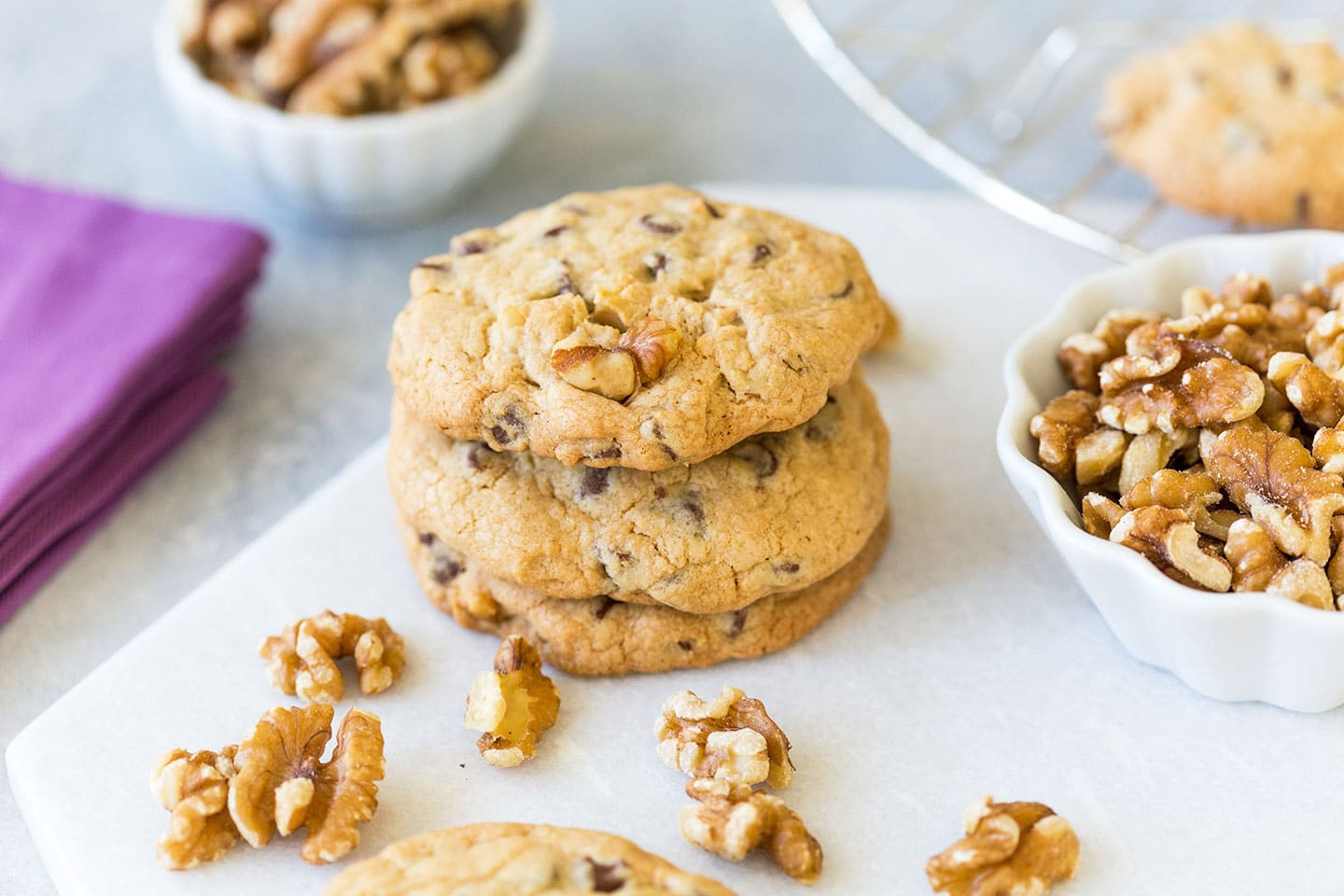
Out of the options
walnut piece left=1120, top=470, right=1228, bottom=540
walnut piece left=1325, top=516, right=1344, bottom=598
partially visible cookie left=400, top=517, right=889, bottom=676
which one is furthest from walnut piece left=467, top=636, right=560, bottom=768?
walnut piece left=1325, top=516, right=1344, bottom=598

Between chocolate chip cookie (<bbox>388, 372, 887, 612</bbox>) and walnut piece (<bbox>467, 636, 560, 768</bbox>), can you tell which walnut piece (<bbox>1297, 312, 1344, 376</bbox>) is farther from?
walnut piece (<bbox>467, 636, 560, 768</bbox>)

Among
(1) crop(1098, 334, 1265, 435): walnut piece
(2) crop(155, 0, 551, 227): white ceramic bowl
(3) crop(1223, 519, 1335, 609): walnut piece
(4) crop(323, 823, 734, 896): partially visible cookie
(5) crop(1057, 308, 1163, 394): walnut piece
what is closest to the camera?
(4) crop(323, 823, 734, 896): partially visible cookie

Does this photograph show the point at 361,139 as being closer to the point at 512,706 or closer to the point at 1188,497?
the point at 512,706

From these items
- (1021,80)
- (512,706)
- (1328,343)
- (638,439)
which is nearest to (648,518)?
(638,439)

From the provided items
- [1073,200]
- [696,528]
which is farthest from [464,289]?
[1073,200]

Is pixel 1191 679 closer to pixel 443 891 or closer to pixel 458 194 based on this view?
pixel 443 891

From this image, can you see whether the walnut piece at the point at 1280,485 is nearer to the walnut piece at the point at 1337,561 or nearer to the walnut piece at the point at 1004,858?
the walnut piece at the point at 1337,561
